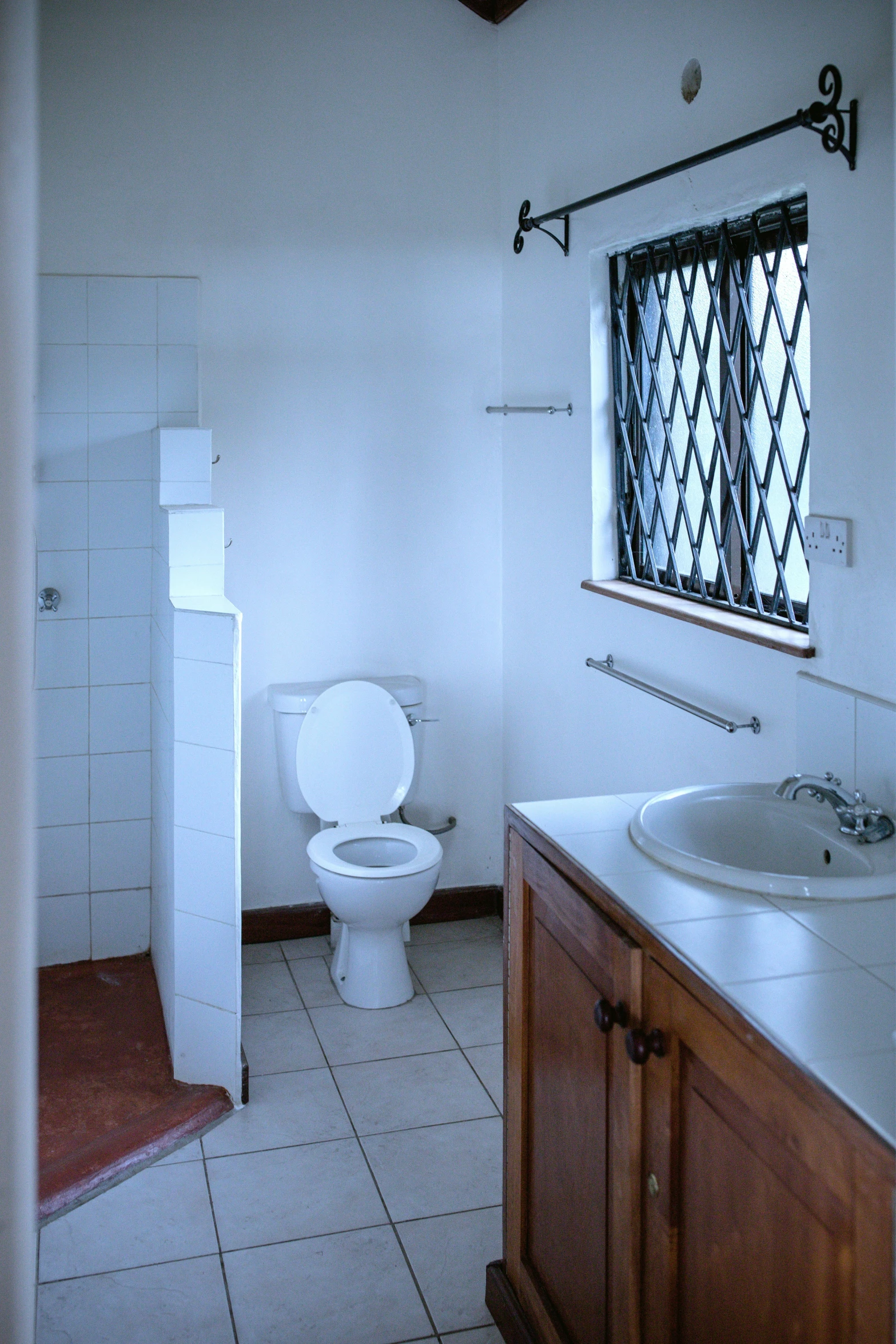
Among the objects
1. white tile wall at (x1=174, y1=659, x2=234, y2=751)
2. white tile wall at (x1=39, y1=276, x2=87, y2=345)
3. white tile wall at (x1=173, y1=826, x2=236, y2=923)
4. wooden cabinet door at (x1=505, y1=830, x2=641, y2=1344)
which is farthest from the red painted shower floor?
white tile wall at (x1=39, y1=276, x2=87, y2=345)

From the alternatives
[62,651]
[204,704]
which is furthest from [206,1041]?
[62,651]

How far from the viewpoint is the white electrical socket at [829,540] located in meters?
1.99

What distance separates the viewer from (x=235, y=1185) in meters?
2.40

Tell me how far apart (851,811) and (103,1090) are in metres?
1.82

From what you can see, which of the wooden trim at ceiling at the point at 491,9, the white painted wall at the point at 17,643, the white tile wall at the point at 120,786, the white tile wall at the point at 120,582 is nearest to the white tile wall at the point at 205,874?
the white tile wall at the point at 120,786

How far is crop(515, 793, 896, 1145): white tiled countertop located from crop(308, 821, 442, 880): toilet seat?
1431 millimetres

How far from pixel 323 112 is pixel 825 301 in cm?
190

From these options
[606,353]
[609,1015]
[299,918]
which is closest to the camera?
[609,1015]

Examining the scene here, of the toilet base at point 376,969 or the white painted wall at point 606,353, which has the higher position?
the white painted wall at point 606,353

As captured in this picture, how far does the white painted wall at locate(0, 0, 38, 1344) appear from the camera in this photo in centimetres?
30

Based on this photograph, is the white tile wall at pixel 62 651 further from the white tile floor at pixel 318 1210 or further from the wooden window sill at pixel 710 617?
the wooden window sill at pixel 710 617

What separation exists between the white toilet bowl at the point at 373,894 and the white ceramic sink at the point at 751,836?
1290 mm

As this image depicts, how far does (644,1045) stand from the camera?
140 centimetres

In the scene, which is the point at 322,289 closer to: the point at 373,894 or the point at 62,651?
the point at 62,651
